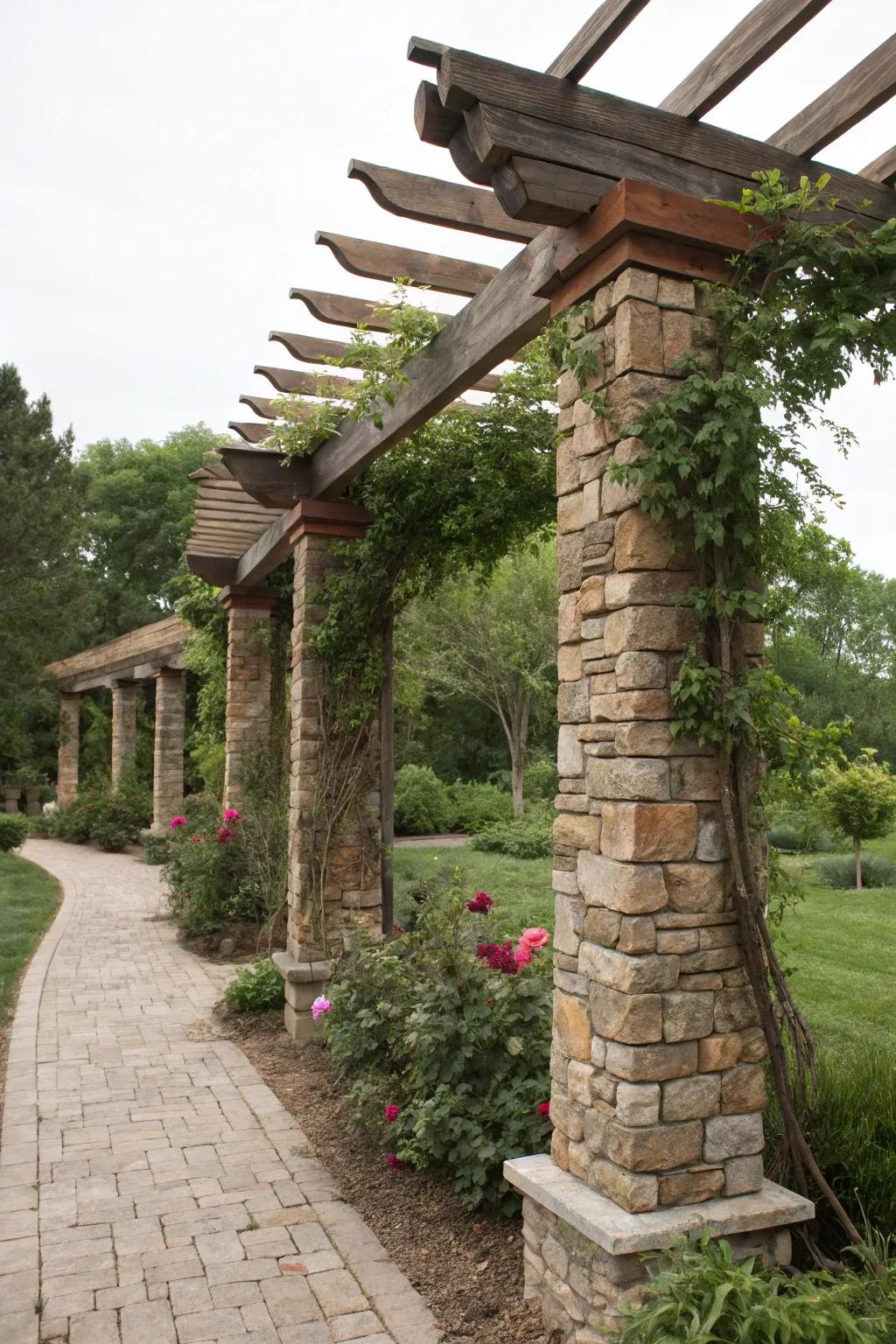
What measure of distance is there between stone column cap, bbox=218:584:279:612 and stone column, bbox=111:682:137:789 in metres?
9.75

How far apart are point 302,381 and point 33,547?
44.6ft

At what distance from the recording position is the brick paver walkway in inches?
116

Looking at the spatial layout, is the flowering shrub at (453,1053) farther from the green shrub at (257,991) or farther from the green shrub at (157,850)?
the green shrub at (157,850)

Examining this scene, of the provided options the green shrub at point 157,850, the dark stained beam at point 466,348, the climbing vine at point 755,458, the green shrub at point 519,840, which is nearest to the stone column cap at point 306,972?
the dark stained beam at point 466,348

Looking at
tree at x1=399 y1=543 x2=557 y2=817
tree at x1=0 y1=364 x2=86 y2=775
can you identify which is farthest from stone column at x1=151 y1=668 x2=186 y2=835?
tree at x1=399 y1=543 x2=557 y2=817

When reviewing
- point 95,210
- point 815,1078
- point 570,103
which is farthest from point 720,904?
point 95,210

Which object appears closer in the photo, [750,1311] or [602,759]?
[750,1311]

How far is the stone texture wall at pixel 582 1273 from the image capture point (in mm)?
2473

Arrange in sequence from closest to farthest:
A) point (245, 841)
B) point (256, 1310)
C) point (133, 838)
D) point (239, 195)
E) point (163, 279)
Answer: point (256, 1310) → point (239, 195) → point (245, 841) → point (163, 279) → point (133, 838)

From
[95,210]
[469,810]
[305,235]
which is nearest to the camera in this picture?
[305,235]

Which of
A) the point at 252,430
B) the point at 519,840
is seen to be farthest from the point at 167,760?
the point at 252,430

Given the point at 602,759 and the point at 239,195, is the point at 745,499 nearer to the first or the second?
the point at 602,759

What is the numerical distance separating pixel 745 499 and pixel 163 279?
11.1 meters

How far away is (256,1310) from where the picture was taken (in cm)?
297
